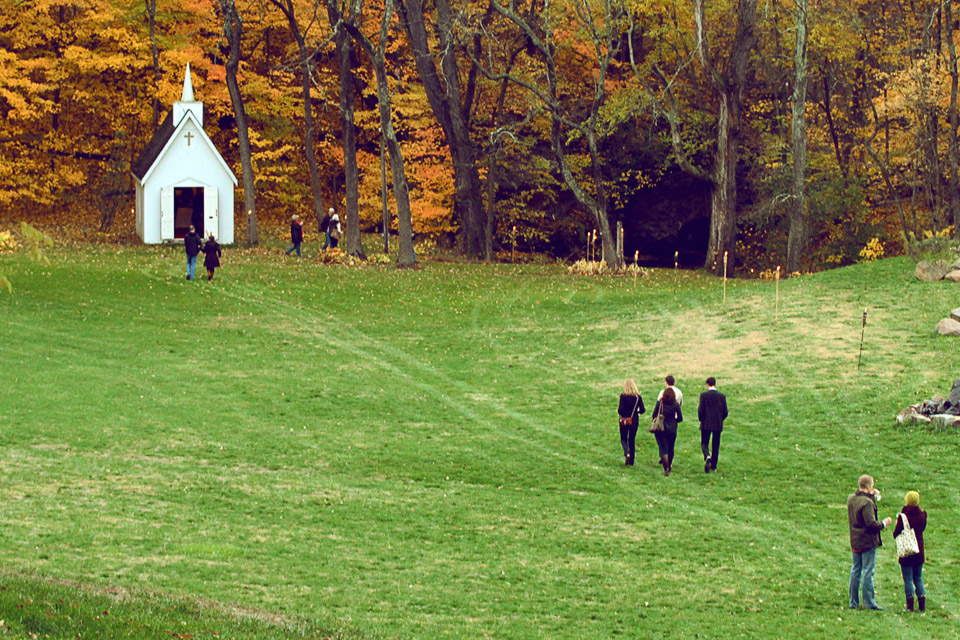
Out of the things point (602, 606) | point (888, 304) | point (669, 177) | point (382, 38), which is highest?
point (382, 38)

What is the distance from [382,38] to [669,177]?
1857 centimetres

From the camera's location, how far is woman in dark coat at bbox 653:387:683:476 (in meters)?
21.2

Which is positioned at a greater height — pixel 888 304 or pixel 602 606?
pixel 888 304

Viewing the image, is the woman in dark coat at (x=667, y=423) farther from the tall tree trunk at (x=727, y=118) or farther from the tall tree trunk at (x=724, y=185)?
the tall tree trunk at (x=724, y=185)

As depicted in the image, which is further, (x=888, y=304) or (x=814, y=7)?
(x=814, y=7)

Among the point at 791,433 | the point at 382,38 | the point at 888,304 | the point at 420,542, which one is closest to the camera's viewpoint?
the point at 420,542

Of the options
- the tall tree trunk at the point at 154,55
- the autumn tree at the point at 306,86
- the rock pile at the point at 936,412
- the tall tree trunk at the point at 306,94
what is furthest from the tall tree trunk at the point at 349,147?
the rock pile at the point at 936,412

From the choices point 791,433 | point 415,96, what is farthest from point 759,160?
point 791,433

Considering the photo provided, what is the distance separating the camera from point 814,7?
53.2 m

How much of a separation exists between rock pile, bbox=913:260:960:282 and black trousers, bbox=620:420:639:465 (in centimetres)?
1757

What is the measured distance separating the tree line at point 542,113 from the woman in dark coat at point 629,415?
1027 inches

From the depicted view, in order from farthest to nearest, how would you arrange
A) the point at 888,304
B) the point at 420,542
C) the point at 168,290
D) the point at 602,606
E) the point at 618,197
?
the point at 618,197
the point at 168,290
the point at 888,304
the point at 420,542
the point at 602,606

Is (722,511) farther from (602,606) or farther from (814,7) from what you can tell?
(814,7)

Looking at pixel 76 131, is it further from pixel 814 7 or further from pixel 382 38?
pixel 814 7
